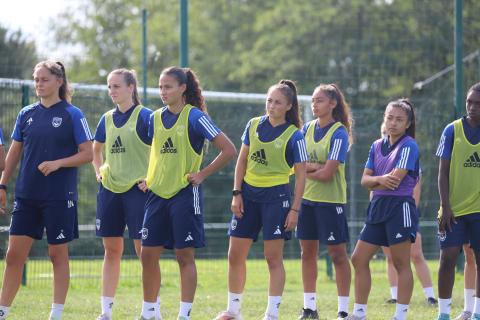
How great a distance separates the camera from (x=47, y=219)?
8203 mm

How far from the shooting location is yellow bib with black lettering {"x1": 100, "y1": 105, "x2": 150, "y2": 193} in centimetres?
873

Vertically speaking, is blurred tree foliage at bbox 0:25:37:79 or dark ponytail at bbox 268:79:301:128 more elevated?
blurred tree foliage at bbox 0:25:37:79

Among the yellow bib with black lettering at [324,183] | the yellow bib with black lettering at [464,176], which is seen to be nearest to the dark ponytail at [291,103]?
the yellow bib with black lettering at [324,183]

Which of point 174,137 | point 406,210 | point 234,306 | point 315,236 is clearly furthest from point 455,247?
point 174,137

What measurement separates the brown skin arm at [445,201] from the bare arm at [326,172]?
0.99 metres

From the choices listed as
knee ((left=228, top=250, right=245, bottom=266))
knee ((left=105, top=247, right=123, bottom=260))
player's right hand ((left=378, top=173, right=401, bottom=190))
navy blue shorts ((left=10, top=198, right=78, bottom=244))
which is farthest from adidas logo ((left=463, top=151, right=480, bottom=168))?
navy blue shorts ((left=10, top=198, right=78, bottom=244))

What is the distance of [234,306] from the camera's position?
8.90 metres

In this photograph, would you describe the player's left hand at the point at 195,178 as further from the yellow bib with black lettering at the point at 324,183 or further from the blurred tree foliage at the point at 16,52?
the blurred tree foliage at the point at 16,52

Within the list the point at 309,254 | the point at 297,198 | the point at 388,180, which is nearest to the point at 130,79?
the point at 297,198

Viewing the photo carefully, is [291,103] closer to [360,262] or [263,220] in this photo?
[263,220]

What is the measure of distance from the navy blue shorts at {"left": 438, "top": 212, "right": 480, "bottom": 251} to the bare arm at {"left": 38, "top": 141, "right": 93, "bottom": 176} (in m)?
3.14

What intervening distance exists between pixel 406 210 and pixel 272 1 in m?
33.8

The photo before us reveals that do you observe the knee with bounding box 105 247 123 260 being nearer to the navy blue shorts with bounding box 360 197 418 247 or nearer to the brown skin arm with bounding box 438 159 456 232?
the navy blue shorts with bounding box 360 197 418 247

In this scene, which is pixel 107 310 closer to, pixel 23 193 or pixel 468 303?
pixel 23 193
